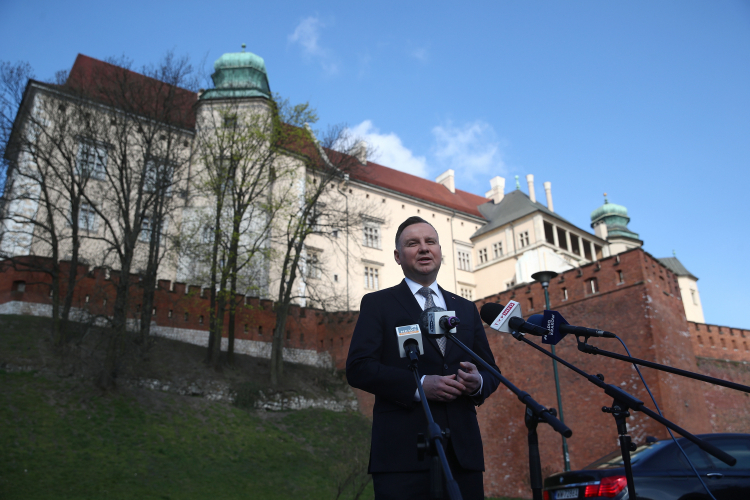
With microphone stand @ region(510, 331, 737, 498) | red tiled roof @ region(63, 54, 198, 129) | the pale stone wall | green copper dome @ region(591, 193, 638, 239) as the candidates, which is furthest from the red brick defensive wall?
green copper dome @ region(591, 193, 638, 239)

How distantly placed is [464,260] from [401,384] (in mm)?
42994

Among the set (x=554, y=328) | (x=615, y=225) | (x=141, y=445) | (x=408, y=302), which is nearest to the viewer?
(x=554, y=328)

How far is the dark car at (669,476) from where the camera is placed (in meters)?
5.36

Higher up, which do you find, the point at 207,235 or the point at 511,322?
the point at 207,235

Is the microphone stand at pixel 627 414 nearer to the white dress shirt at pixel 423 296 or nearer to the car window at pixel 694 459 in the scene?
the white dress shirt at pixel 423 296

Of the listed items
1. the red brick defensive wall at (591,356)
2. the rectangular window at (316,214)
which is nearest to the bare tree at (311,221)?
the rectangular window at (316,214)

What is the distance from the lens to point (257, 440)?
18.6m

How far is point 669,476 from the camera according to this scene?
553 cm

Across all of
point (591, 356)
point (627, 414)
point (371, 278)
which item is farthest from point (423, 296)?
point (371, 278)

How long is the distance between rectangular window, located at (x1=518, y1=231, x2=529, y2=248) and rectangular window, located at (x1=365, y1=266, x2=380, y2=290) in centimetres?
1133

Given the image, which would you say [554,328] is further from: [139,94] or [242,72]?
[242,72]

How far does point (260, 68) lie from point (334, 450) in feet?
81.5

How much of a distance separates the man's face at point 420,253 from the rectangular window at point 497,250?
4121 centimetres

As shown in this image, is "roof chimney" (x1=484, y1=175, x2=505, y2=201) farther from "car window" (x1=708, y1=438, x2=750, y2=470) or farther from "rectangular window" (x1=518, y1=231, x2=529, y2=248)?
"car window" (x1=708, y1=438, x2=750, y2=470)
